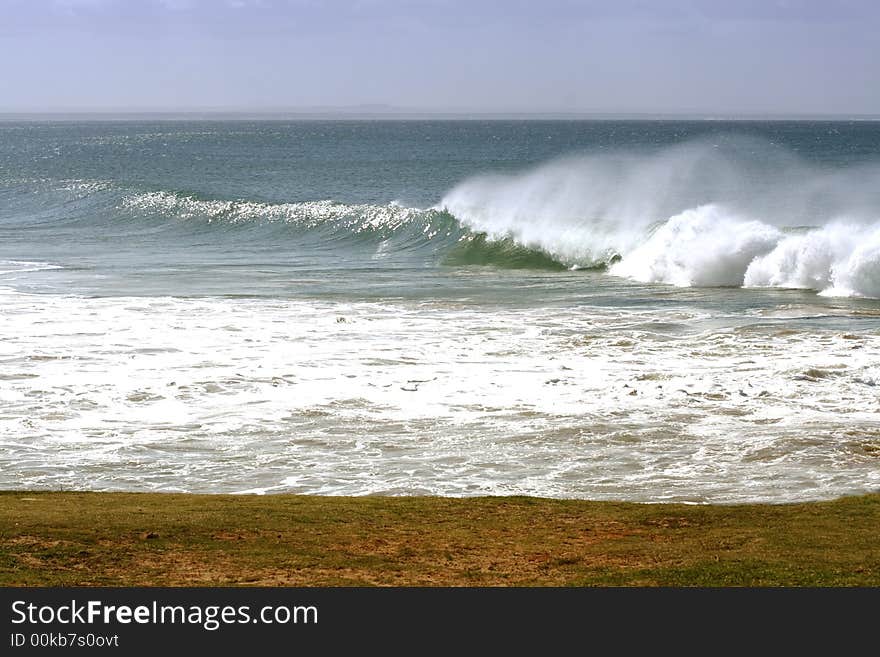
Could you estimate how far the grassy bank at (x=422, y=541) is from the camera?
8.30 meters

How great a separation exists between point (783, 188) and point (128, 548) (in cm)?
5749

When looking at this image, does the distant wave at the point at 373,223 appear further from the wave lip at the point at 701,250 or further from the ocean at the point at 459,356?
the wave lip at the point at 701,250

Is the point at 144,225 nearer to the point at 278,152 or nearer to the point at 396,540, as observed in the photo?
the point at 396,540

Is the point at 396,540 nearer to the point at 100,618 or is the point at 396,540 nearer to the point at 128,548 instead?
the point at 128,548

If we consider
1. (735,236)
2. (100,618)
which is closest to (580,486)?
(100,618)

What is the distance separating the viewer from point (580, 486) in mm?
11781

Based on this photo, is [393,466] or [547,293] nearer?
[393,466]

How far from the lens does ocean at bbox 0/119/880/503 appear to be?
12.4 m

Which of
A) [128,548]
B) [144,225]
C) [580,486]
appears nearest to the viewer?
[128,548]

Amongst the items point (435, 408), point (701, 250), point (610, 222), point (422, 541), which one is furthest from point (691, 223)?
point (422, 541)

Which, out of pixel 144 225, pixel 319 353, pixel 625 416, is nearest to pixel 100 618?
pixel 625 416

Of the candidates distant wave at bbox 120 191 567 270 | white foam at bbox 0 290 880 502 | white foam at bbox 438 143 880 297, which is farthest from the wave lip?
white foam at bbox 0 290 880 502

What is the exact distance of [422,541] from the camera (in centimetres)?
941

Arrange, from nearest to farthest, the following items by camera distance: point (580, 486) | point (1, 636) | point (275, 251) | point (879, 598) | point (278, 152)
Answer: point (1, 636) < point (879, 598) < point (580, 486) < point (275, 251) < point (278, 152)
